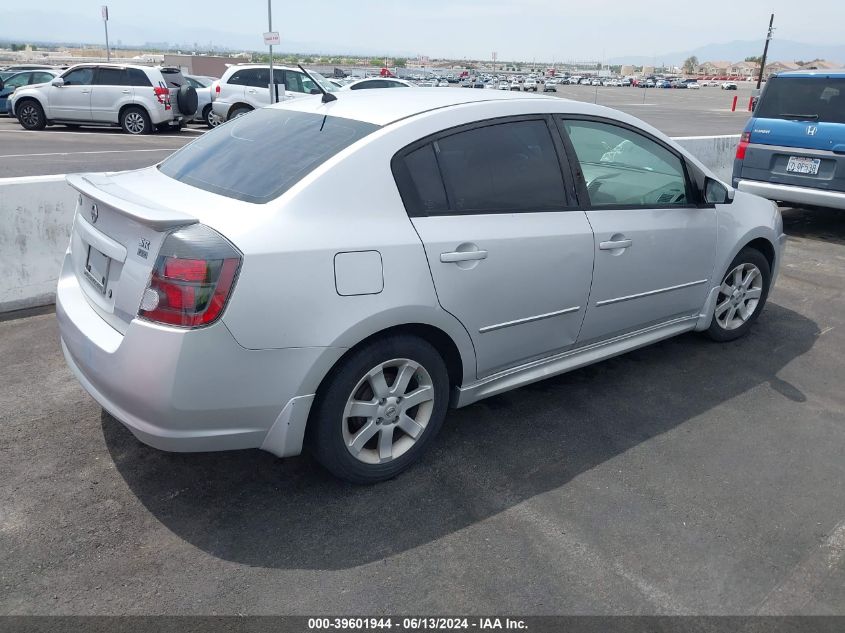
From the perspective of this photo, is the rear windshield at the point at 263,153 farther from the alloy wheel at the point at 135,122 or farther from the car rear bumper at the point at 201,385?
the alloy wheel at the point at 135,122

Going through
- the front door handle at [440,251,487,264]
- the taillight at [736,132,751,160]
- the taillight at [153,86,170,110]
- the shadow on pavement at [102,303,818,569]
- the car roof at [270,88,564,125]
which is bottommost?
the shadow on pavement at [102,303,818,569]

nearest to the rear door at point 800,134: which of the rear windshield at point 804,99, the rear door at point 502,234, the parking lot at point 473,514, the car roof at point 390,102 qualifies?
the rear windshield at point 804,99

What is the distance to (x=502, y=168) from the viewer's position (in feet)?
11.7

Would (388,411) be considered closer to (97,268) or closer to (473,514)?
(473,514)

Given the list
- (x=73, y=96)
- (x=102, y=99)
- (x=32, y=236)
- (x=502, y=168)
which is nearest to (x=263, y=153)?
(x=502, y=168)

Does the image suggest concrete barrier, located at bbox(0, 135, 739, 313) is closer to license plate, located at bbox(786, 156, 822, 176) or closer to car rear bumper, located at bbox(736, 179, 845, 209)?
car rear bumper, located at bbox(736, 179, 845, 209)

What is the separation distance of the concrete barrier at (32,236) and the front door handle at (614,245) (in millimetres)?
3929

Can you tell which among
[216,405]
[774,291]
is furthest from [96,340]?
[774,291]

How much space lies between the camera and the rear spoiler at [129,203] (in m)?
2.75

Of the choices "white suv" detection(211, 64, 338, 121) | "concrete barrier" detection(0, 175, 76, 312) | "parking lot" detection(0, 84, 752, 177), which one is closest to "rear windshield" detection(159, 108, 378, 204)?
"concrete barrier" detection(0, 175, 76, 312)

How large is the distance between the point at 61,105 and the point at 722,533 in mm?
18742

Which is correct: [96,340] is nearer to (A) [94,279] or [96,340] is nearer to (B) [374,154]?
(A) [94,279]

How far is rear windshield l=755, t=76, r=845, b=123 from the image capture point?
7.85 m

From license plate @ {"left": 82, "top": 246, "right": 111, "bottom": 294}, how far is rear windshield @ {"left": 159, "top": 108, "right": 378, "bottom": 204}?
20.9 inches
